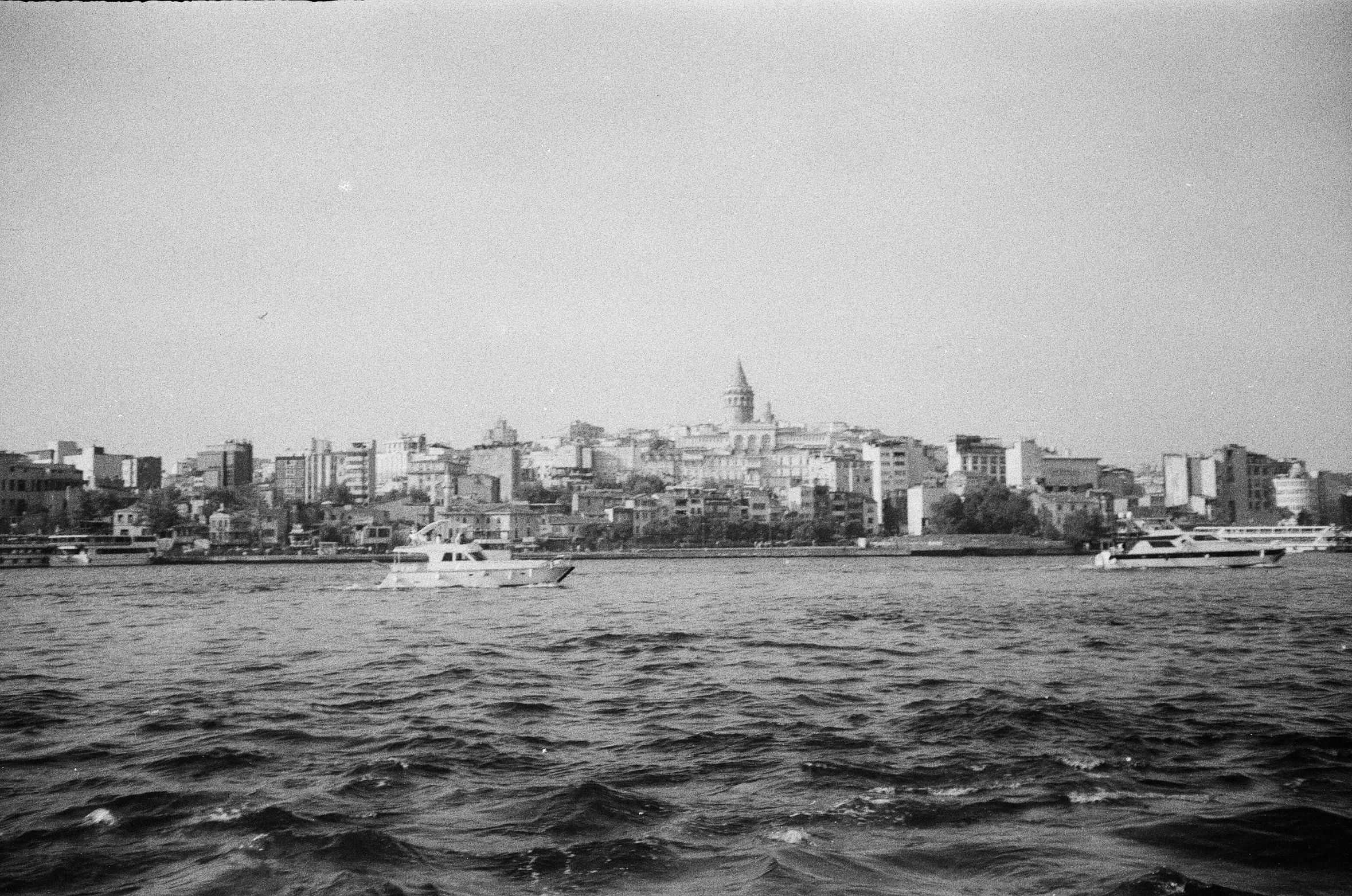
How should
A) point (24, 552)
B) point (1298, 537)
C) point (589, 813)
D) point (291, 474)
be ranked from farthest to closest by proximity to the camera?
point (291, 474)
point (1298, 537)
point (24, 552)
point (589, 813)

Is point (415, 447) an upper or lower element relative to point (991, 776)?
upper

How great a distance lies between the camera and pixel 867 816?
18.6ft

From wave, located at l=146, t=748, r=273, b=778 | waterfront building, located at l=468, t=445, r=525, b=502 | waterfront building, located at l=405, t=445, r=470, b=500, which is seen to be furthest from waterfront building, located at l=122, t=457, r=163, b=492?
wave, located at l=146, t=748, r=273, b=778

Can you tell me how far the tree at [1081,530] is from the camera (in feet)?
214

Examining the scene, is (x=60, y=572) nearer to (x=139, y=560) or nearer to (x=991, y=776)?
(x=139, y=560)

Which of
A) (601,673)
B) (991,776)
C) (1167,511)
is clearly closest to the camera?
(991,776)

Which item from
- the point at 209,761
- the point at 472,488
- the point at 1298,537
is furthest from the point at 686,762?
the point at 472,488

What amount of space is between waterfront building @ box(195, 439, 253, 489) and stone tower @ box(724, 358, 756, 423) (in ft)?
186

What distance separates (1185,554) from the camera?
35344 mm

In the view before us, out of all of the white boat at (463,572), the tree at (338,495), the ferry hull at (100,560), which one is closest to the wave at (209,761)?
the white boat at (463,572)

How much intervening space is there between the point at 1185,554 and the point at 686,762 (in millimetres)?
32014

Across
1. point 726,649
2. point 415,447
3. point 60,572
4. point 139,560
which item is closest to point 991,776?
point 726,649

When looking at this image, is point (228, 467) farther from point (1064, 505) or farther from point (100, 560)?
point (1064, 505)

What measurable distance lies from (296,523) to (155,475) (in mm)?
23763
